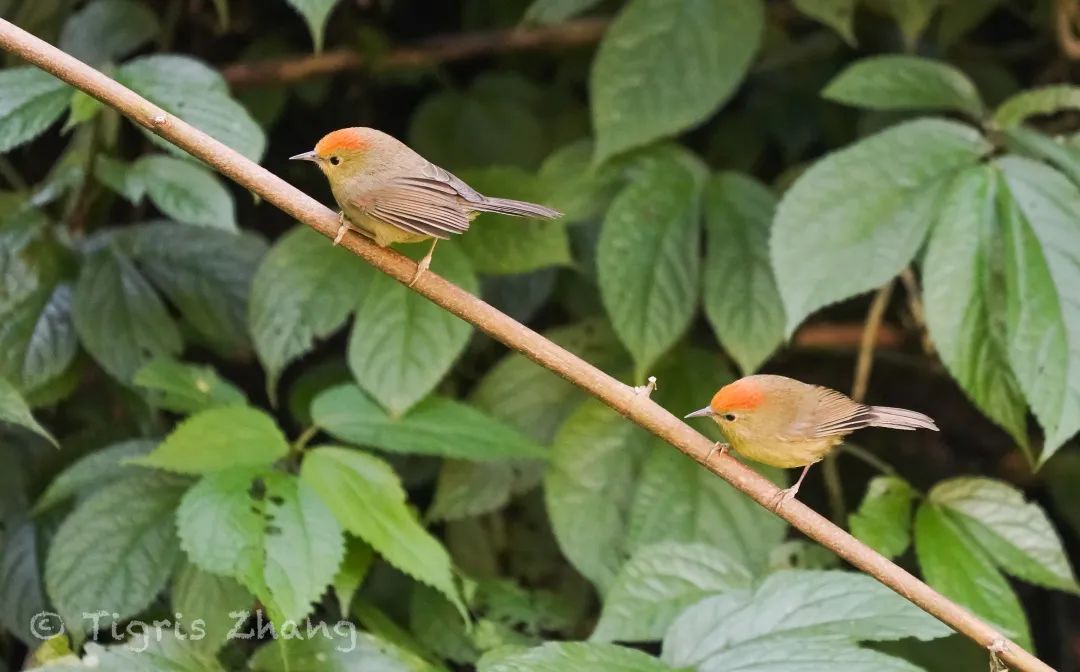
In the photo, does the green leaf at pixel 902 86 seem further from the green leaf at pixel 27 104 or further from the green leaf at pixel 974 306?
the green leaf at pixel 27 104

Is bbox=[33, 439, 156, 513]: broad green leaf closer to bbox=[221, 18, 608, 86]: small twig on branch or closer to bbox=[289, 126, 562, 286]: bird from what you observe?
bbox=[289, 126, 562, 286]: bird

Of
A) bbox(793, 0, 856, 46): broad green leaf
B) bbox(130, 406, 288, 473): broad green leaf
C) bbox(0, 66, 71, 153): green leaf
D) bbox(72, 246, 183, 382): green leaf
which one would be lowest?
bbox(130, 406, 288, 473): broad green leaf

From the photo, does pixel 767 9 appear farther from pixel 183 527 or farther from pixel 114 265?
pixel 183 527

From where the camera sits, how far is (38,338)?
1.71 metres

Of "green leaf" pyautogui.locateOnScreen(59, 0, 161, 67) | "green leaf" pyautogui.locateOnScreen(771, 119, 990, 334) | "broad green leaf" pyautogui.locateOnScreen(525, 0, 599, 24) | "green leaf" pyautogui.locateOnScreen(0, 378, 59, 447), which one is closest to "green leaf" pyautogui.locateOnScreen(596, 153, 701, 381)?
"green leaf" pyautogui.locateOnScreen(771, 119, 990, 334)

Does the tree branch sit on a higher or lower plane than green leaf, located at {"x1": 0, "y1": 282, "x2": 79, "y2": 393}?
higher

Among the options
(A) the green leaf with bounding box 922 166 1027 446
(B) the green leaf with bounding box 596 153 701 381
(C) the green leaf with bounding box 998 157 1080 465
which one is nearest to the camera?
(C) the green leaf with bounding box 998 157 1080 465

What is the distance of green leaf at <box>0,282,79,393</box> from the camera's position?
1.67 meters

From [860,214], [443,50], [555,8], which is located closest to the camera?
[860,214]

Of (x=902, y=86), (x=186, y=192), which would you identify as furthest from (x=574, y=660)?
(x=902, y=86)

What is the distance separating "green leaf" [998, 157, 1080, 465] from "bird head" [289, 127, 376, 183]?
0.94 m

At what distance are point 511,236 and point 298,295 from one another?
0.39 m

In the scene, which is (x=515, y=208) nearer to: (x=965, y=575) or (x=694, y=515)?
(x=694, y=515)

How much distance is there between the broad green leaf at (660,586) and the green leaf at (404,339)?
44cm
